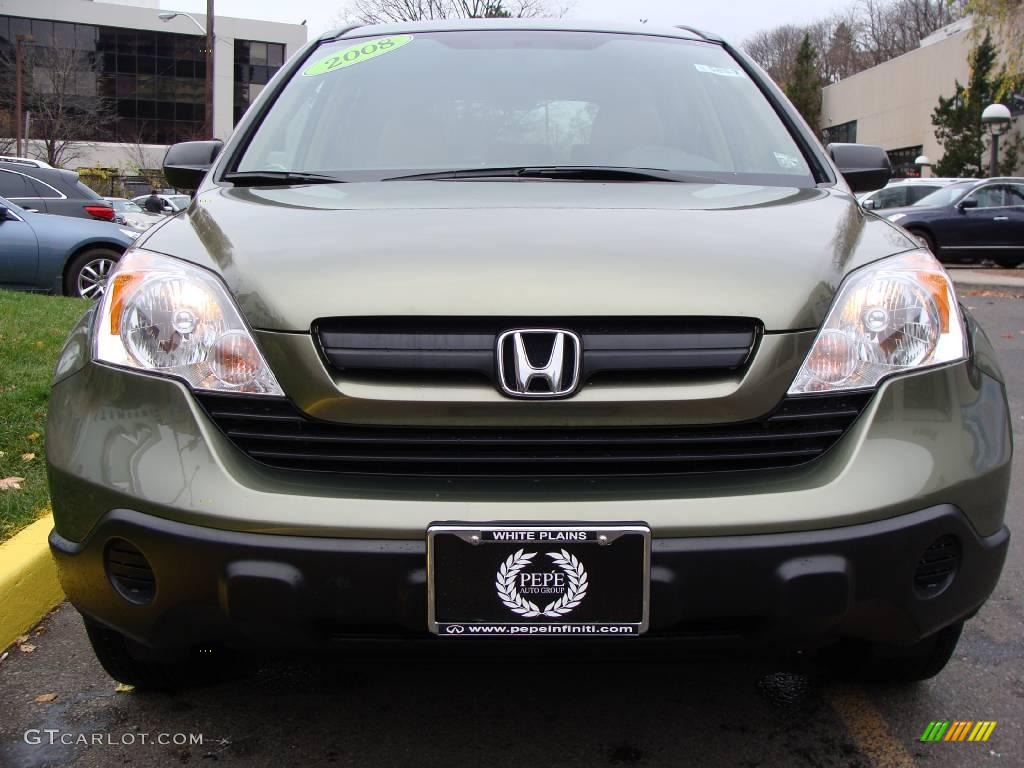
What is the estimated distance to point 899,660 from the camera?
7.61ft

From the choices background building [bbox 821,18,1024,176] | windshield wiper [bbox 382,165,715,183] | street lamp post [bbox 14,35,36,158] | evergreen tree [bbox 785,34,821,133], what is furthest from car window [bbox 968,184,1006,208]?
evergreen tree [bbox 785,34,821,133]

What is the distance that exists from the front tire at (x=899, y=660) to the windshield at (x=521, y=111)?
3.78 feet

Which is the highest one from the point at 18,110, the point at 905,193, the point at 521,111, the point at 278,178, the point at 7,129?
the point at 18,110

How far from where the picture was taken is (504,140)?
110 inches

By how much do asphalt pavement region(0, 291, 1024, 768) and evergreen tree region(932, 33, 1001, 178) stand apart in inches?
1556

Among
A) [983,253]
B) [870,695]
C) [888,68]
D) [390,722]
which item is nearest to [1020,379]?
[870,695]

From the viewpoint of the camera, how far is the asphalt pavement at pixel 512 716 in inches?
85.9

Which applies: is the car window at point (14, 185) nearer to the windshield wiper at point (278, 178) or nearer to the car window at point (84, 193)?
the car window at point (84, 193)

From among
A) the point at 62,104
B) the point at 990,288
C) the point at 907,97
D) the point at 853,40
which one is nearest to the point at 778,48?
the point at 853,40

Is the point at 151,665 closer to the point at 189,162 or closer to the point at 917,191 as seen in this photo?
the point at 189,162

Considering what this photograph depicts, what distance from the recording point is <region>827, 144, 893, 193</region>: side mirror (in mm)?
3119

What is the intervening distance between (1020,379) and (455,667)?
239 inches

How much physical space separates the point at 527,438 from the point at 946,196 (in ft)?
56.2

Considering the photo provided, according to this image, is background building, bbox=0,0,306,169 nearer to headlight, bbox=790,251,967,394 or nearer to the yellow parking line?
the yellow parking line
